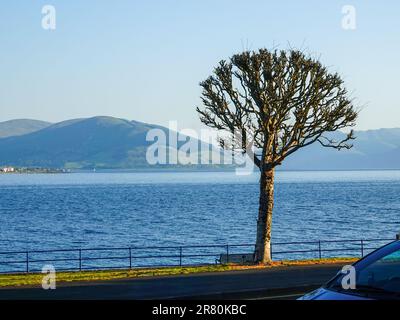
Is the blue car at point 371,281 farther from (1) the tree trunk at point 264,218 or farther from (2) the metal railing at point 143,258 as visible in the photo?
(2) the metal railing at point 143,258

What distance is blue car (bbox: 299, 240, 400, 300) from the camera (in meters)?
7.83

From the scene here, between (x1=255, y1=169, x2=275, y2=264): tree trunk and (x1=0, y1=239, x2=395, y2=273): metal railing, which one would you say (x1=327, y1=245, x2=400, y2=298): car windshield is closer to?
(x1=255, y1=169, x2=275, y2=264): tree trunk

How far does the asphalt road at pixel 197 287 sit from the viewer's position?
18.2 meters

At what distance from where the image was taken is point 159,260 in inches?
2144

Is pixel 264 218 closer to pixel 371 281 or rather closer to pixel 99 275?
pixel 99 275

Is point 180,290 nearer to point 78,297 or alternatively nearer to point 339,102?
point 78,297

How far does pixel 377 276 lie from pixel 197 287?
469 inches

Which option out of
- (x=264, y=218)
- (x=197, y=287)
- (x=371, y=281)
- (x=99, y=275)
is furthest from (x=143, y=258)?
(x=371, y=281)

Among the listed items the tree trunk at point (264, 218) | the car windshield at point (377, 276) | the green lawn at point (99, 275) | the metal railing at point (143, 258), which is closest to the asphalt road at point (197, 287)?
the green lawn at point (99, 275)

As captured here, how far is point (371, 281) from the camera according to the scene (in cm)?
840

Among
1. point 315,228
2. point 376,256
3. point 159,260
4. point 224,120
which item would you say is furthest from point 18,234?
point 376,256

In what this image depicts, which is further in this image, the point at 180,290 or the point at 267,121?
the point at 267,121

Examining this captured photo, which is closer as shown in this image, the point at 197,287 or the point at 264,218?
the point at 197,287
